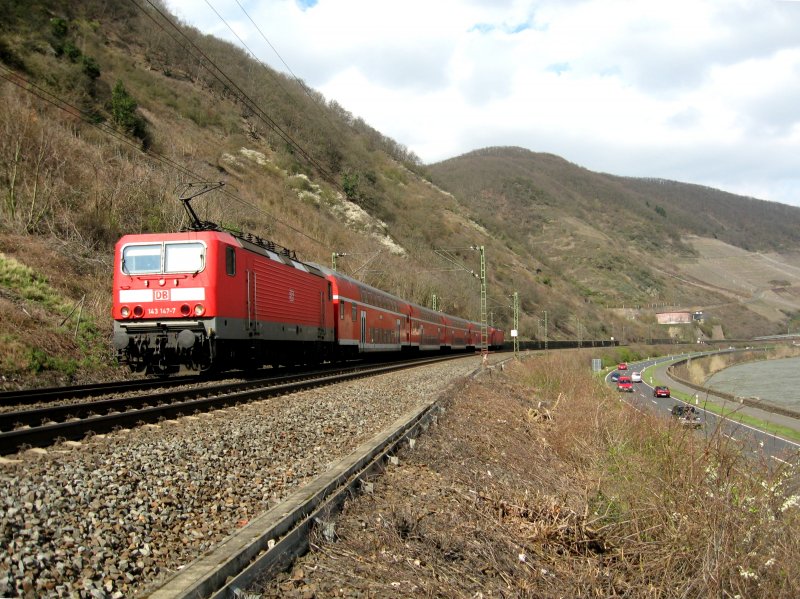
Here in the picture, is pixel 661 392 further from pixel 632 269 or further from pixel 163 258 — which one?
pixel 632 269

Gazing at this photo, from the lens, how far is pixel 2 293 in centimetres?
1709

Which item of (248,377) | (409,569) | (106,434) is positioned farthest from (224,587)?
(248,377)

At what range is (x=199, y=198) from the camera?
31.7 m

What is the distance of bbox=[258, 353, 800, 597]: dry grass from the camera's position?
4.64 m

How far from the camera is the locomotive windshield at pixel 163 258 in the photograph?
14.4 meters

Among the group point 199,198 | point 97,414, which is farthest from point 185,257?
point 199,198

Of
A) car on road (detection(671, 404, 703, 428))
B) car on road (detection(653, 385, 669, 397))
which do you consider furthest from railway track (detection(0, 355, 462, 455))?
car on road (detection(653, 385, 669, 397))

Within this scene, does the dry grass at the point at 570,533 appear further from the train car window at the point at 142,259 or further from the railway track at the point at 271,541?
the train car window at the point at 142,259

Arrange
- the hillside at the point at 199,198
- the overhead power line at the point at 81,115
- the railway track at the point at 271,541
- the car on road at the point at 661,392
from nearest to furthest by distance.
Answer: the railway track at the point at 271,541
the hillside at the point at 199,198
the overhead power line at the point at 81,115
the car on road at the point at 661,392

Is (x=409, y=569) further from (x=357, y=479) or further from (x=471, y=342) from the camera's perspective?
(x=471, y=342)

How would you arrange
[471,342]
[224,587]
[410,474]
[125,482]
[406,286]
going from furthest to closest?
[471,342] < [406,286] < [410,474] < [125,482] < [224,587]

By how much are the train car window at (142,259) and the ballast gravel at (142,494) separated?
234 inches

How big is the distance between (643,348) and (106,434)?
375 ft

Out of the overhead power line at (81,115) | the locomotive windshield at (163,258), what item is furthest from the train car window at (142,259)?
the overhead power line at (81,115)
